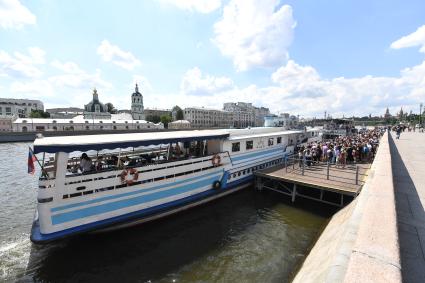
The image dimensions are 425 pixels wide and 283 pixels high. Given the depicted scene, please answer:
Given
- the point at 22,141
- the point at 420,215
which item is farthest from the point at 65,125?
the point at 420,215

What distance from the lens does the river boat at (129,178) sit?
363 inches

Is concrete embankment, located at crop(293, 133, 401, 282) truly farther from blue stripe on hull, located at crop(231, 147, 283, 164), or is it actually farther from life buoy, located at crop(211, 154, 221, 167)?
blue stripe on hull, located at crop(231, 147, 283, 164)

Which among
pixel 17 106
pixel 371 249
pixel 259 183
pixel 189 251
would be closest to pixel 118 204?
pixel 189 251

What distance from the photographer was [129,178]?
1092 cm

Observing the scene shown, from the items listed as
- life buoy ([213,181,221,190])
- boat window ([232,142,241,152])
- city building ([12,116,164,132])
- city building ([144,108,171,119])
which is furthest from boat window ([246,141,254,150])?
city building ([144,108,171,119])

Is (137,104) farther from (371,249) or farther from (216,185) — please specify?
(371,249)

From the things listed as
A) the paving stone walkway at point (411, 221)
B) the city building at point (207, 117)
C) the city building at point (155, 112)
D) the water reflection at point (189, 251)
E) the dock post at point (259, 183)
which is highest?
the city building at point (155, 112)

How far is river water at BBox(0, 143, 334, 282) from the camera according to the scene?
857 cm

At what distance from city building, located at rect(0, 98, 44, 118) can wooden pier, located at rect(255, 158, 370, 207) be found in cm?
16573

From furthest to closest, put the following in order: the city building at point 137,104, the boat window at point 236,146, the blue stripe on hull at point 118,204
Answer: the city building at point 137,104 < the boat window at point 236,146 < the blue stripe on hull at point 118,204

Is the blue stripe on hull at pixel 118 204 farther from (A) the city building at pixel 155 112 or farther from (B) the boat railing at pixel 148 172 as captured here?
(A) the city building at pixel 155 112

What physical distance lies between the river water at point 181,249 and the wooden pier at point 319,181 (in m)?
1.45

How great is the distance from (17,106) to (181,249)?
625 feet

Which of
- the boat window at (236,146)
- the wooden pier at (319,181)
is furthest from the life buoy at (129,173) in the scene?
the wooden pier at (319,181)
